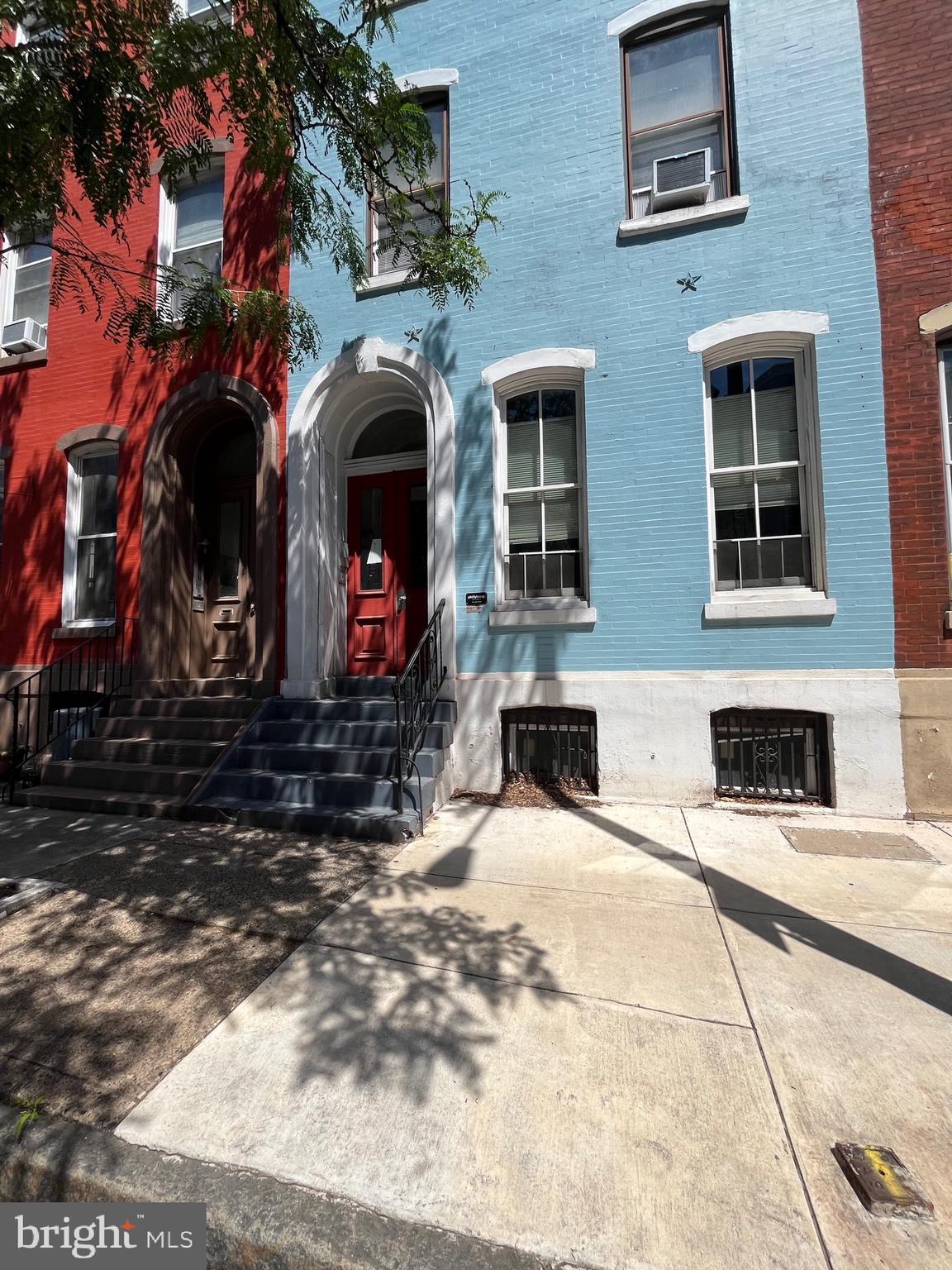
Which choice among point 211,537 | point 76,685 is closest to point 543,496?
point 211,537

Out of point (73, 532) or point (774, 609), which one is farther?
point (73, 532)

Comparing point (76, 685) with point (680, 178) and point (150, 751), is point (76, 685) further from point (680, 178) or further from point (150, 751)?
point (680, 178)

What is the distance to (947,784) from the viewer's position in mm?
5277

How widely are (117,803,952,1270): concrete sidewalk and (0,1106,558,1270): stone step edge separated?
4cm

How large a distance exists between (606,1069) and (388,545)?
6407 millimetres

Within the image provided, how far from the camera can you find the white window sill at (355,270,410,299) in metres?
7.05

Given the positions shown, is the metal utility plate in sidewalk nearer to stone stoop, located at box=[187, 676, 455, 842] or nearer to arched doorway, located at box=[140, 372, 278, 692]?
stone stoop, located at box=[187, 676, 455, 842]

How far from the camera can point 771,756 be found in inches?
227

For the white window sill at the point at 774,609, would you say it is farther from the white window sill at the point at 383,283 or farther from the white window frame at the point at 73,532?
the white window frame at the point at 73,532

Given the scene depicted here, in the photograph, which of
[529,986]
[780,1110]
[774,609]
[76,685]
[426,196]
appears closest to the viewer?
[780,1110]

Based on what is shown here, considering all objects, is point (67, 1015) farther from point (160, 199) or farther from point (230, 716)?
point (160, 199)

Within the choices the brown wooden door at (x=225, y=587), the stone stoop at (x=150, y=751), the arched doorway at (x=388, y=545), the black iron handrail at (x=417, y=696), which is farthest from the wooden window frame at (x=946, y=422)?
the brown wooden door at (x=225, y=587)

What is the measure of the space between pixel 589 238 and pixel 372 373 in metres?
2.90

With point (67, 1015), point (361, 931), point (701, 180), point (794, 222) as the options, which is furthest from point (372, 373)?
point (67, 1015)
